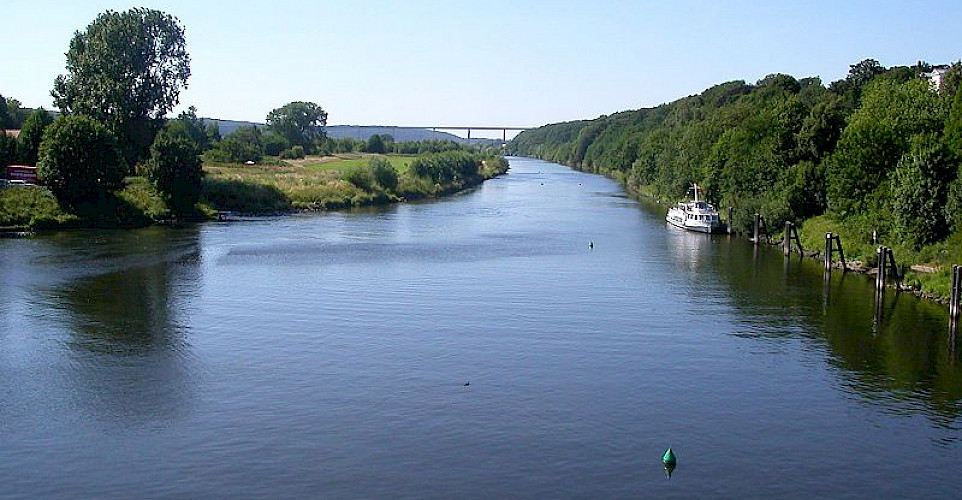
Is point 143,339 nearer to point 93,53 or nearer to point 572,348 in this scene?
point 572,348

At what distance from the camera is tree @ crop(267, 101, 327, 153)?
449 ft

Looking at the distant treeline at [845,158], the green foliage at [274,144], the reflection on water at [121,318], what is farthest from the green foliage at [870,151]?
the green foliage at [274,144]

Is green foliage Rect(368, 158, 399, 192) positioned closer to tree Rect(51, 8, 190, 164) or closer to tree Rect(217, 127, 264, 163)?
tree Rect(217, 127, 264, 163)

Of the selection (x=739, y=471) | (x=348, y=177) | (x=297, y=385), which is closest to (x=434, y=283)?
(x=297, y=385)

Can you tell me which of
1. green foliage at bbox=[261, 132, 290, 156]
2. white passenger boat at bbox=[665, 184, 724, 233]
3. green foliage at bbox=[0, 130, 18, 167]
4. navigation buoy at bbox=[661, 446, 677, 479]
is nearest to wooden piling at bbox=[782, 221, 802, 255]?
white passenger boat at bbox=[665, 184, 724, 233]

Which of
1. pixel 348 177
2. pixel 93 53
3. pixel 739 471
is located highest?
pixel 93 53

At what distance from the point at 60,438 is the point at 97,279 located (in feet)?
67.8

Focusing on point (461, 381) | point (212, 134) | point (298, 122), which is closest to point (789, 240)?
point (461, 381)

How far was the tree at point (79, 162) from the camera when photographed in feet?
197

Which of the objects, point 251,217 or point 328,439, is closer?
point 328,439

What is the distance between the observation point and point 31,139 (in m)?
67.0

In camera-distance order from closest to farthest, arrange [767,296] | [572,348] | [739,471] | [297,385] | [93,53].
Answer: [739,471], [297,385], [572,348], [767,296], [93,53]

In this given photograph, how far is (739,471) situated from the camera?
2005 cm

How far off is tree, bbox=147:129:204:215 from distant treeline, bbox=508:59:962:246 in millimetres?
36669
